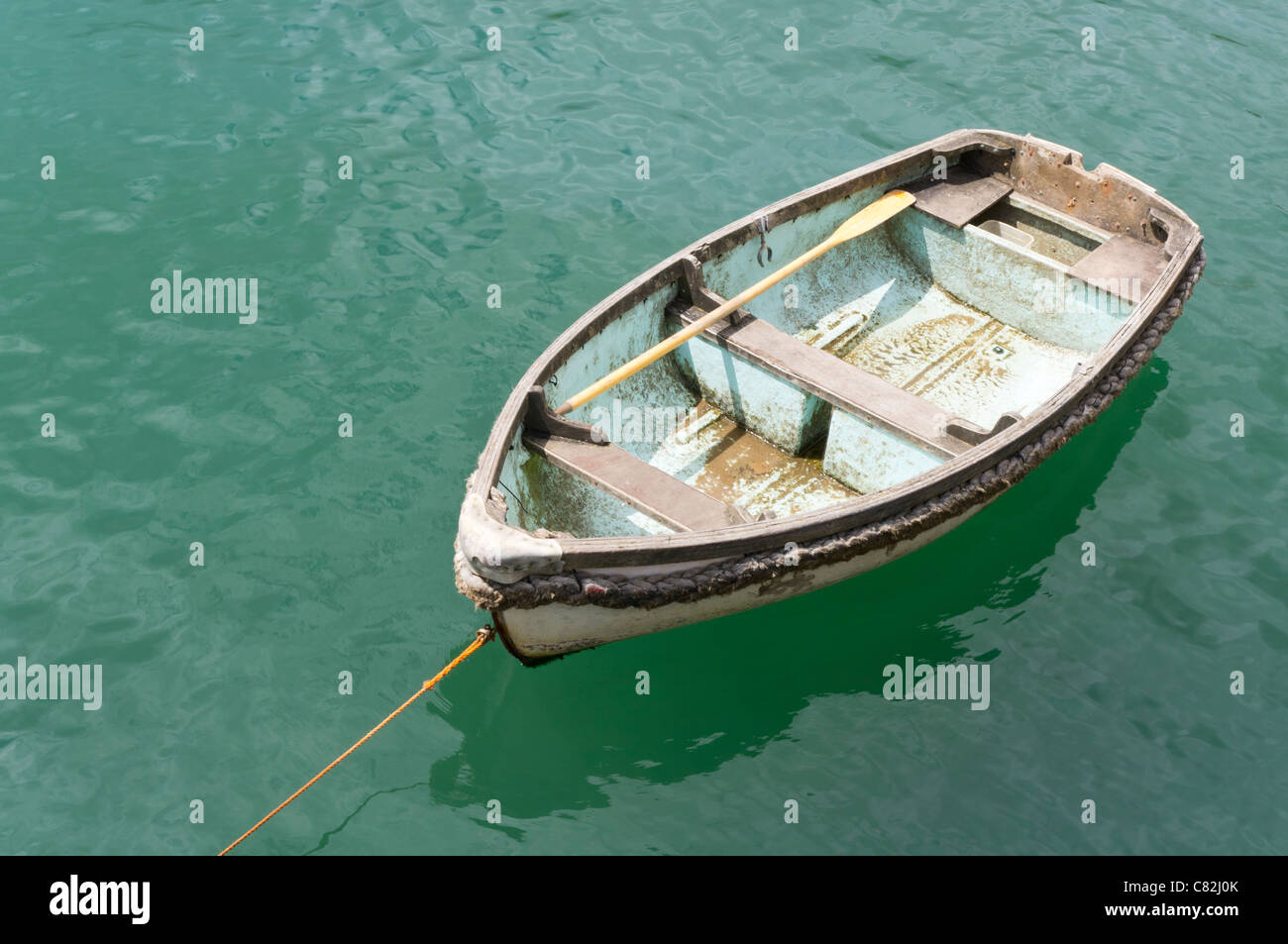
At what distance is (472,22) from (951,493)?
10387mm

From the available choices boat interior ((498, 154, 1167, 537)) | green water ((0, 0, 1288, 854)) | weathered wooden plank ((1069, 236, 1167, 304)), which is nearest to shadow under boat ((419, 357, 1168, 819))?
green water ((0, 0, 1288, 854))

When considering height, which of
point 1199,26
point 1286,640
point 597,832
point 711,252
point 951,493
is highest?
point 1199,26

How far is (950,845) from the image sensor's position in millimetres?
8148

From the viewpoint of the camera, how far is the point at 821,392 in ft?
31.4

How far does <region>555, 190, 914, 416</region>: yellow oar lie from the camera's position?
912cm

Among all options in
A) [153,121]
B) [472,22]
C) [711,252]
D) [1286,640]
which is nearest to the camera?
[1286,640]

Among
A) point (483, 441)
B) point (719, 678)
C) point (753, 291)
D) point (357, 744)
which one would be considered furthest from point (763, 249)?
point (357, 744)

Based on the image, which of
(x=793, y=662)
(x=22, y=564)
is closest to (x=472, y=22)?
(x=22, y=564)

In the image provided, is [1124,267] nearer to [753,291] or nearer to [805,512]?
[753,291]

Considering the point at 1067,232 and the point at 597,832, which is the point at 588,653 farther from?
the point at 1067,232

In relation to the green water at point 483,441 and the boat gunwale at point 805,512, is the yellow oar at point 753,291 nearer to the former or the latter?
the boat gunwale at point 805,512

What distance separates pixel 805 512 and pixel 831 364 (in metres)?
1.90

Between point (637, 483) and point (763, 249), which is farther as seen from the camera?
point (763, 249)

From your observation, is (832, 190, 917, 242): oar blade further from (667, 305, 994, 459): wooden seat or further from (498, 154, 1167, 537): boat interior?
(667, 305, 994, 459): wooden seat
